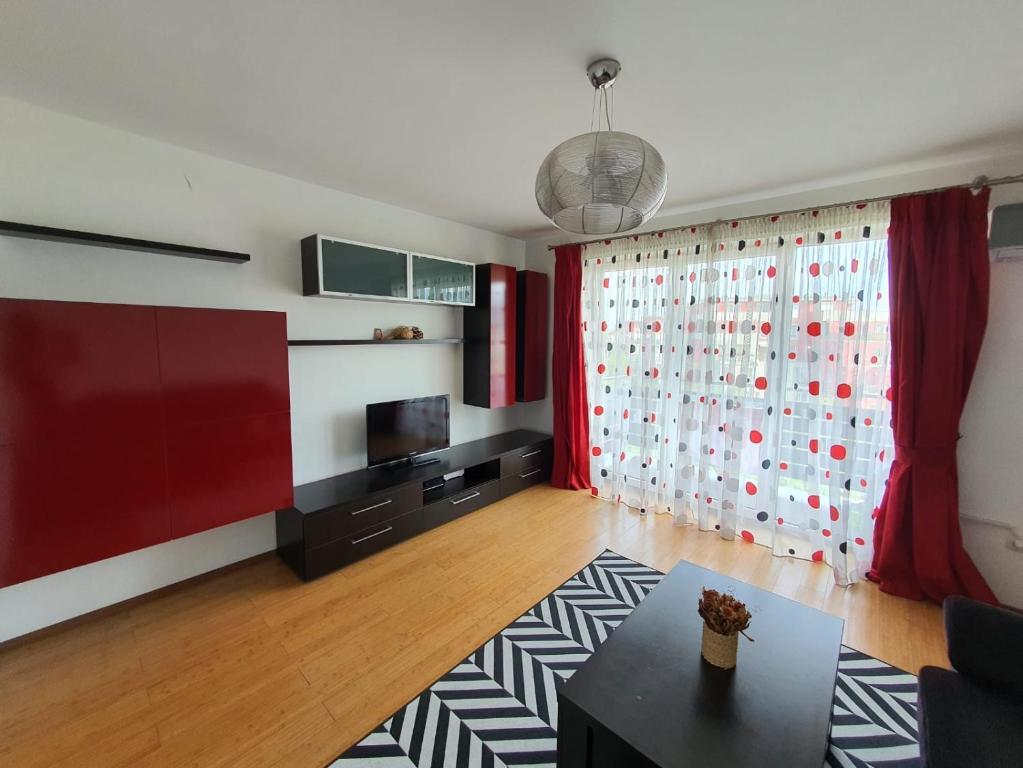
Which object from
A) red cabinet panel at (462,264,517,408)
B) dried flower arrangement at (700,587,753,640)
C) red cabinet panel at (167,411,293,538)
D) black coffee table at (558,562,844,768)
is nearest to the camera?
black coffee table at (558,562,844,768)

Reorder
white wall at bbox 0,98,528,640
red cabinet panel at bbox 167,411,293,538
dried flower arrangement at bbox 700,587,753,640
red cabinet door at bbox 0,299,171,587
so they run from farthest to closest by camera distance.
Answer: red cabinet panel at bbox 167,411,293,538, white wall at bbox 0,98,528,640, red cabinet door at bbox 0,299,171,587, dried flower arrangement at bbox 700,587,753,640

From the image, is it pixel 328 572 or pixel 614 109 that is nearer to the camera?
pixel 614 109

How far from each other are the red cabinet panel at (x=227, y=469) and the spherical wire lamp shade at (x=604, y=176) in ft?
6.44

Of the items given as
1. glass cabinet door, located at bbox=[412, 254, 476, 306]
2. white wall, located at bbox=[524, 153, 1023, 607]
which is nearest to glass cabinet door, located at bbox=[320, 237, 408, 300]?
glass cabinet door, located at bbox=[412, 254, 476, 306]

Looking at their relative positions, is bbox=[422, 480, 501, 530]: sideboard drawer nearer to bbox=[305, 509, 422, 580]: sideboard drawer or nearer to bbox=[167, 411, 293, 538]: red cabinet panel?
bbox=[305, 509, 422, 580]: sideboard drawer

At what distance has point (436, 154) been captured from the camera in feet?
7.37

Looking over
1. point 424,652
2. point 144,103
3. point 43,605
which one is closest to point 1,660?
point 43,605

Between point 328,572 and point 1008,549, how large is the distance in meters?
3.87

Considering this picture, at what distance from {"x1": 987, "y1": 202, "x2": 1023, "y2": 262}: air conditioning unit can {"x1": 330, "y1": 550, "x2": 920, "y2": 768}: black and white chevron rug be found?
2.16 meters

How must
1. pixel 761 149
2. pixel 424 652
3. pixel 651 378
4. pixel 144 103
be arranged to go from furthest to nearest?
pixel 651 378 < pixel 761 149 < pixel 424 652 < pixel 144 103

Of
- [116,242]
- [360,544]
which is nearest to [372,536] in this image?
[360,544]

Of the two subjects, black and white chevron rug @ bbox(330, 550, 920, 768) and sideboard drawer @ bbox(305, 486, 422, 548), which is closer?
black and white chevron rug @ bbox(330, 550, 920, 768)

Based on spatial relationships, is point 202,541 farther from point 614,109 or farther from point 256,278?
point 614,109

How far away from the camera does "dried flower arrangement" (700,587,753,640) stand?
1.37m
